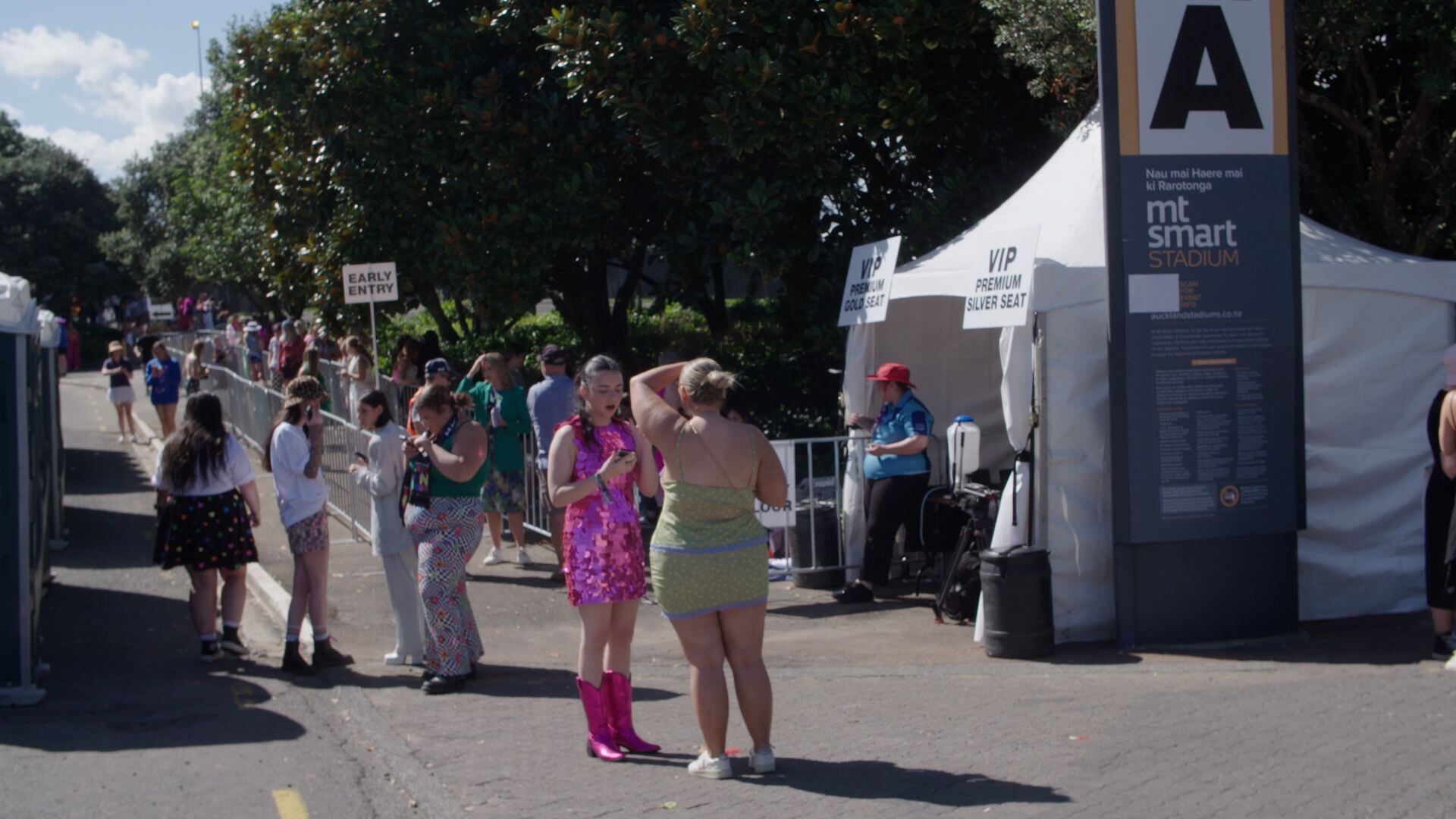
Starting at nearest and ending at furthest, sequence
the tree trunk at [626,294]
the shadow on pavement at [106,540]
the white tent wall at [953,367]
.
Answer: the white tent wall at [953,367], the shadow on pavement at [106,540], the tree trunk at [626,294]

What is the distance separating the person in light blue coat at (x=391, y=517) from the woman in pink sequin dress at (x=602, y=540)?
7.11 feet

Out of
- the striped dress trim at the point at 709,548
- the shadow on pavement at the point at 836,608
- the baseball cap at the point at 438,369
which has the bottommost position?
the shadow on pavement at the point at 836,608

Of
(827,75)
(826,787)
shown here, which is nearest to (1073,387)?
(826,787)

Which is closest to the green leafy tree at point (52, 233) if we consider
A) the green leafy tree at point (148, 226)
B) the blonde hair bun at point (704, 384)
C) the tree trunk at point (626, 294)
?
the green leafy tree at point (148, 226)

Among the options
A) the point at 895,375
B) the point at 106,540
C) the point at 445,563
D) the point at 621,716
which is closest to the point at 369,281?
the point at 106,540

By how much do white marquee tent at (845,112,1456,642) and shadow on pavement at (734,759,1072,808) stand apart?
2689 millimetres

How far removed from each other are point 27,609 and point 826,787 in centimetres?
463

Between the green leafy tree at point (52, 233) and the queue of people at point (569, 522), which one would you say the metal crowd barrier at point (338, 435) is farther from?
the green leafy tree at point (52, 233)

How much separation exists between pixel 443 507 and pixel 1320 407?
5.48 m

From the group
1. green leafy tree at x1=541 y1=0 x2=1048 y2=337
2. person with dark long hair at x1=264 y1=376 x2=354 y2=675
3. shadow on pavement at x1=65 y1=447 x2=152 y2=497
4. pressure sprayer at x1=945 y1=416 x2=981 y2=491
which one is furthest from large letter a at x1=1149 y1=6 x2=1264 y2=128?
shadow on pavement at x1=65 y1=447 x2=152 y2=497

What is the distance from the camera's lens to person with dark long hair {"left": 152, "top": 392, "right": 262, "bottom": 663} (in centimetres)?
827

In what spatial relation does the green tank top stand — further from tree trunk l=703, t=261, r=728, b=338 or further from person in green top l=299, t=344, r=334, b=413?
tree trunk l=703, t=261, r=728, b=338

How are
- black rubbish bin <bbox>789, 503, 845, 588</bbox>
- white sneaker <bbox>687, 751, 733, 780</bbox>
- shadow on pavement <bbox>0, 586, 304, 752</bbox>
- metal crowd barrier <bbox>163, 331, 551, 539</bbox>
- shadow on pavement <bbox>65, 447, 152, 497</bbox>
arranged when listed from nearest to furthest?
white sneaker <bbox>687, 751, 733, 780</bbox>, shadow on pavement <bbox>0, 586, 304, 752</bbox>, black rubbish bin <bbox>789, 503, 845, 588</bbox>, metal crowd barrier <bbox>163, 331, 551, 539</bbox>, shadow on pavement <bbox>65, 447, 152, 497</bbox>

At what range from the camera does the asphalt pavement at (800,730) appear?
5.55 meters
